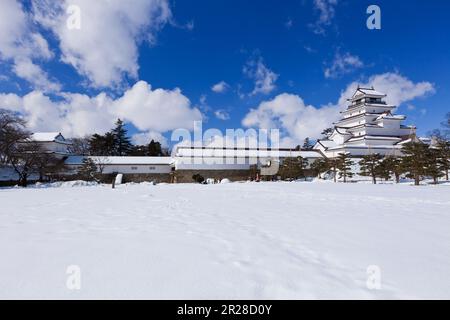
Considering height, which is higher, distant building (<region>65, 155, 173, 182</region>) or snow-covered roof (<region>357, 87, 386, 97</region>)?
snow-covered roof (<region>357, 87, 386, 97</region>)

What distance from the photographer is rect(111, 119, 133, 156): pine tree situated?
1629 inches

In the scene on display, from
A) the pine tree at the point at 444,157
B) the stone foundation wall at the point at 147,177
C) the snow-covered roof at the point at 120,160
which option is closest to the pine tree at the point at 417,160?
the pine tree at the point at 444,157

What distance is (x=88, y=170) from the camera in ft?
89.2

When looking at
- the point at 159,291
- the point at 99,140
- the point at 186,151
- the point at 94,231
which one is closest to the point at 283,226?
the point at 159,291

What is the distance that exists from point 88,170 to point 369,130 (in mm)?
33617

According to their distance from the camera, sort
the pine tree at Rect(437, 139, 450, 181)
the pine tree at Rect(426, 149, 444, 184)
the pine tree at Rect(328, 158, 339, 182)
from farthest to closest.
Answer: the pine tree at Rect(328, 158, 339, 182)
the pine tree at Rect(437, 139, 450, 181)
the pine tree at Rect(426, 149, 444, 184)

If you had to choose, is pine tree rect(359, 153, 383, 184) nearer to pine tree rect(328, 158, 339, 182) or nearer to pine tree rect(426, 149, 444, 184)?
pine tree rect(328, 158, 339, 182)

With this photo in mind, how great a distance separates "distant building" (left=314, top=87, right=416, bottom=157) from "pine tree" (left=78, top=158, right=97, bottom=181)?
95.1 feet

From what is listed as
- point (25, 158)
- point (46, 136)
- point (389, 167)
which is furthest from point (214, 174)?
point (46, 136)

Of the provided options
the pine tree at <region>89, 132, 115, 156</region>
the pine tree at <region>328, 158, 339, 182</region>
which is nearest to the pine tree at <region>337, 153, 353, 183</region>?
the pine tree at <region>328, 158, 339, 182</region>

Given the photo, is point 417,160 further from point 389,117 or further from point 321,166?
point 389,117

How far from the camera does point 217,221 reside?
5.15 m

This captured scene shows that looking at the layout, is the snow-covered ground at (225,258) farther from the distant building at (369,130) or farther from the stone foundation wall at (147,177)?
the distant building at (369,130)

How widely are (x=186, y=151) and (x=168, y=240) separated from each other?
2930 cm
